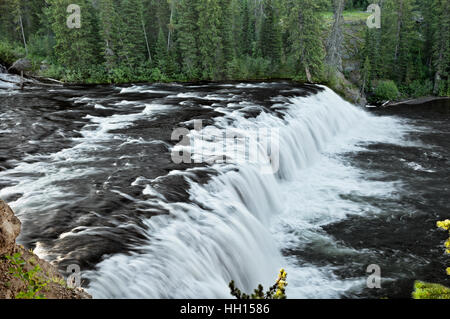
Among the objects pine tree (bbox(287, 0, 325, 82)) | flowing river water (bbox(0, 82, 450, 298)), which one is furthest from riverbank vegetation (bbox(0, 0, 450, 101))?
flowing river water (bbox(0, 82, 450, 298))

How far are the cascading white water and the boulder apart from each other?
190 centimetres

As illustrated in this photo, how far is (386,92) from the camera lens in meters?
41.9

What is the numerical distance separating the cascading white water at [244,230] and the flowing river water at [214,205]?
1.2 inches

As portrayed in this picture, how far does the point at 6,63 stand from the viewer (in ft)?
137

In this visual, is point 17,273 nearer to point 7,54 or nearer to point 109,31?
point 109,31

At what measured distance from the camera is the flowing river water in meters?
7.10

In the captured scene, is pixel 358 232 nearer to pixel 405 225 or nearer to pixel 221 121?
pixel 405 225

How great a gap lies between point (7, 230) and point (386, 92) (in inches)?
1720

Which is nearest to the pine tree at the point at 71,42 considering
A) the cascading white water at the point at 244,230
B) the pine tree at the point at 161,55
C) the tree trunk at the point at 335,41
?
the pine tree at the point at 161,55

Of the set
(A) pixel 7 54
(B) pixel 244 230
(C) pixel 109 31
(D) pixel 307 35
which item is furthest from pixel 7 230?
(A) pixel 7 54

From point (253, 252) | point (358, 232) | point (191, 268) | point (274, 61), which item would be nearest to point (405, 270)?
point (358, 232)

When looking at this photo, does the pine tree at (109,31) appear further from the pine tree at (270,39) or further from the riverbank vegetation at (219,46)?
the pine tree at (270,39)

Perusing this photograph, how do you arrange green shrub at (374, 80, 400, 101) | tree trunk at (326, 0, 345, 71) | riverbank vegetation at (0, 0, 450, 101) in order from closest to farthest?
1. riverbank vegetation at (0, 0, 450, 101)
2. tree trunk at (326, 0, 345, 71)
3. green shrub at (374, 80, 400, 101)

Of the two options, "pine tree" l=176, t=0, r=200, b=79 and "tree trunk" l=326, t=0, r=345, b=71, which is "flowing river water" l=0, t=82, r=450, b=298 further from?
"pine tree" l=176, t=0, r=200, b=79
